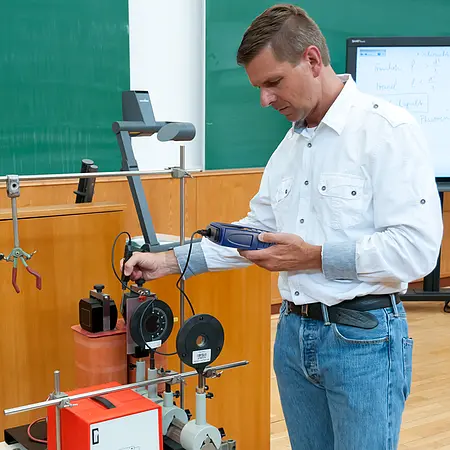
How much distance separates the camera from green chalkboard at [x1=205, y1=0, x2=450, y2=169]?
4.25 m

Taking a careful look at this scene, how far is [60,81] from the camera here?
360cm

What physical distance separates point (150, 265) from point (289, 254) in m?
0.42

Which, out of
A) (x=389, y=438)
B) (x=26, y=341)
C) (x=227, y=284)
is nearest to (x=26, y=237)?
(x=26, y=341)

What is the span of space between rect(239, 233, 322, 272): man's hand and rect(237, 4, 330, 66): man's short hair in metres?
0.38

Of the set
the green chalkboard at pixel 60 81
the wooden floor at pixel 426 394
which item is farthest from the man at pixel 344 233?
the green chalkboard at pixel 60 81

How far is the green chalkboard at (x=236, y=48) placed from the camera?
425 cm

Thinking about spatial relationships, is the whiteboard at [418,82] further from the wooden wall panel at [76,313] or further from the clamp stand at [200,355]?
the clamp stand at [200,355]

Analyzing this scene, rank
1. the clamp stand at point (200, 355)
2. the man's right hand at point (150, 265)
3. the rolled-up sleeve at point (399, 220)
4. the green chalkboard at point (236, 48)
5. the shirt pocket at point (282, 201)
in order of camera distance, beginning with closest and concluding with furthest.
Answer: the rolled-up sleeve at point (399, 220), the clamp stand at point (200, 355), the shirt pocket at point (282, 201), the man's right hand at point (150, 265), the green chalkboard at point (236, 48)

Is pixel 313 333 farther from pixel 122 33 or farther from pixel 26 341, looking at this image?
pixel 122 33

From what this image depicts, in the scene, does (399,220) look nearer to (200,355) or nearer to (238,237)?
(238,237)

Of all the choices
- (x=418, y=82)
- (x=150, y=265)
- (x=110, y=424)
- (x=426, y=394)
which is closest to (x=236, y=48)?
(x=418, y=82)

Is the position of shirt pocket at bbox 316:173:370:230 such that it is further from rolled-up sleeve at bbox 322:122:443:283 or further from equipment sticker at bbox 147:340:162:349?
equipment sticker at bbox 147:340:162:349

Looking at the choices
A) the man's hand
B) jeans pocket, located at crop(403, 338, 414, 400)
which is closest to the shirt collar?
the man's hand

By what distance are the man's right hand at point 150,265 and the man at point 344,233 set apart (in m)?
0.30
